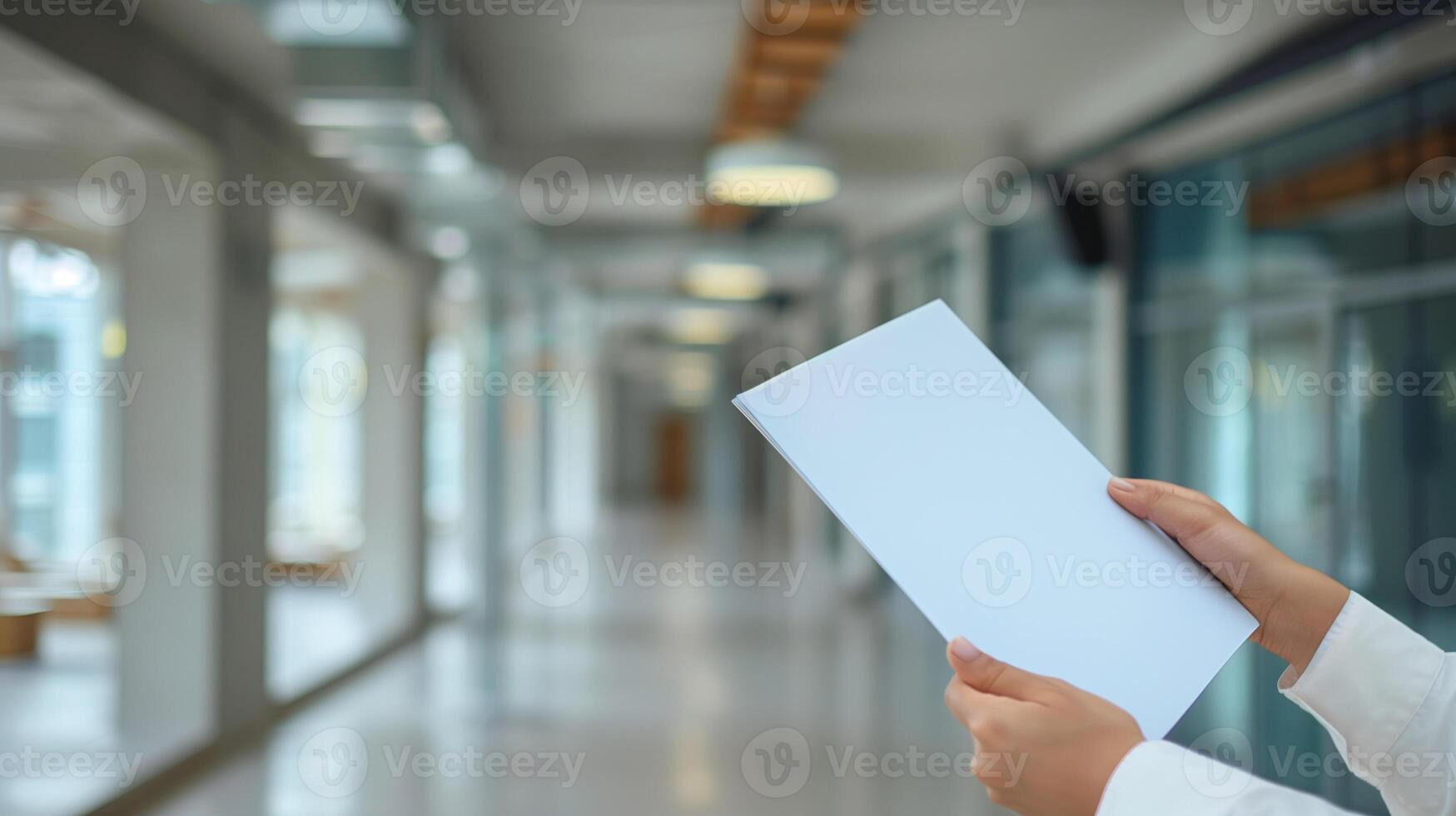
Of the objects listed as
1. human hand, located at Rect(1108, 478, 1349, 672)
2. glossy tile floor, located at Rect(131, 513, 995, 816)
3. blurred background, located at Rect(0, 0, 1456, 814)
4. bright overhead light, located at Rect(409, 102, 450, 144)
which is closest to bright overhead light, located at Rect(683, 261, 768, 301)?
blurred background, located at Rect(0, 0, 1456, 814)

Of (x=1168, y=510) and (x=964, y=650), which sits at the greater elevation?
(x=1168, y=510)

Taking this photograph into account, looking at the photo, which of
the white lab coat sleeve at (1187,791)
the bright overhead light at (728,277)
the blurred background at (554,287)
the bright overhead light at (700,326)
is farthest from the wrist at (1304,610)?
the bright overhead light at (700,326)

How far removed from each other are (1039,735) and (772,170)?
6.26m

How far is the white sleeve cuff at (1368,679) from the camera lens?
47.6 inches

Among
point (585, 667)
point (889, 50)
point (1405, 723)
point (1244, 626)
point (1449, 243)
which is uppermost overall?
point (889, 50)

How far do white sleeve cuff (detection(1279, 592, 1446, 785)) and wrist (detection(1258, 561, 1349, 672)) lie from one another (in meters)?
0.01

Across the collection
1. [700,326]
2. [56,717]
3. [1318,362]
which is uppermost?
[700,326]

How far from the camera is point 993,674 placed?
1050mm

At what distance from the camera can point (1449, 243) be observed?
15.0ft

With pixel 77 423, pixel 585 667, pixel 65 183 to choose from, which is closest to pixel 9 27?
pixel 65 183

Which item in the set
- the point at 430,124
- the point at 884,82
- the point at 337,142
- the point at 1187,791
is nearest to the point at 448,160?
the point at 337,142

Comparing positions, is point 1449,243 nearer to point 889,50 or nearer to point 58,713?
point 889,50

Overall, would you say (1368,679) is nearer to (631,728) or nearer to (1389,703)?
(1389,703)

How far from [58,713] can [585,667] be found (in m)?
3.55
